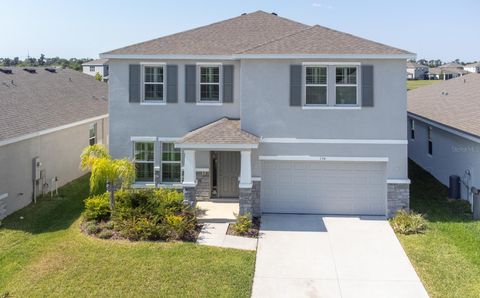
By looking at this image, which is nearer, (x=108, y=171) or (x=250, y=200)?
(x=108, y=171)

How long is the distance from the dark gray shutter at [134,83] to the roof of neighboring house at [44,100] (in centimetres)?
412

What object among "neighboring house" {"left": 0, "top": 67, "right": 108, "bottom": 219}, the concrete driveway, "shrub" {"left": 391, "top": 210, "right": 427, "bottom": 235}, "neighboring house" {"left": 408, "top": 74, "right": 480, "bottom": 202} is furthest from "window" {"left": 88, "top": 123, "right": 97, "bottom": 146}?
"neighboring house" {"left": 408, "top": 74, "right": 480, "bottom": 202}

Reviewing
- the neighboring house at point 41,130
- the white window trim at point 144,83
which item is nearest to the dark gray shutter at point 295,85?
the white window trim at point 144,83

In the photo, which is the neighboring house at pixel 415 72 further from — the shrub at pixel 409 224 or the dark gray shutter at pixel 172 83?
the shrub at pixel 409 224

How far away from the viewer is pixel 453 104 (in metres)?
20.9

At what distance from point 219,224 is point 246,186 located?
4.94 feet

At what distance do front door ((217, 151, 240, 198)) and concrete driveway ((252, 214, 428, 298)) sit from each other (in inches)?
98.3

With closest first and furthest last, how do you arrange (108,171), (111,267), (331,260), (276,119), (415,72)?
(111,267) < (331,260) < (108,171) < (276,119) < (415,72)

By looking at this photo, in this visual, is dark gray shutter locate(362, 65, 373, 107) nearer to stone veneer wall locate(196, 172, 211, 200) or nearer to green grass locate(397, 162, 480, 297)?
green grass locate(397, 162, 480, 297)

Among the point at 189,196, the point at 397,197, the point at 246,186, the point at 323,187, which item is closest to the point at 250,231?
the point at 246,186

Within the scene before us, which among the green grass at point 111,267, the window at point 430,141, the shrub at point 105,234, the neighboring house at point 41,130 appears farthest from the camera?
the window at point 430,141

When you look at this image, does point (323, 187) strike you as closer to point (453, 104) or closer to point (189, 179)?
point (189, 179)

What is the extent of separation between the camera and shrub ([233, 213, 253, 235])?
43.0 feet

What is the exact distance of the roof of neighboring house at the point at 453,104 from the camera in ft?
55.6
